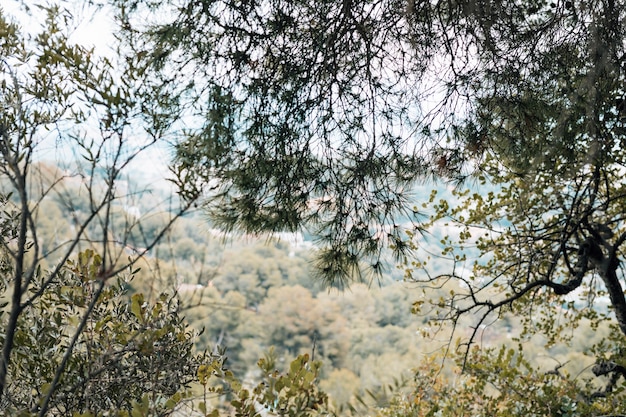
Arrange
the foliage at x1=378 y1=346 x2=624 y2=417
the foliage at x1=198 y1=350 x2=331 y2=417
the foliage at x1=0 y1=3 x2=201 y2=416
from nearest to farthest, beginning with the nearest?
the foliage at x1=198 y1=350 x2=331 y2=417 < the foliage at x1=0 y1=3 x2=201 y2=416 < the foliage at x1=378 y1=346 x2=624 y2=417

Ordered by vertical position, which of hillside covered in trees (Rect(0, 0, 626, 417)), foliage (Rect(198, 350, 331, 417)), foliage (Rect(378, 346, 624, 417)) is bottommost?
foliage (Rect(198, 350, 331, 417))

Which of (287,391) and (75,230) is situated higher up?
(75,230)

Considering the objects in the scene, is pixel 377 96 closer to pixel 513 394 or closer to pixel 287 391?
pixel 287 391

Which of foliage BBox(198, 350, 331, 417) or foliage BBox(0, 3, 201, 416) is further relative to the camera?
foliage BBox(0, 3, 201, 416)

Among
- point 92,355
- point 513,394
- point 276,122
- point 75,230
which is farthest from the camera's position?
point 513,394

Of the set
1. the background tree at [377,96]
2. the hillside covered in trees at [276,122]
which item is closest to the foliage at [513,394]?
the hillside covered in trees at [276,122]

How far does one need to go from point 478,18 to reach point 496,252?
1516mm

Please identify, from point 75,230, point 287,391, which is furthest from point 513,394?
point 75,230

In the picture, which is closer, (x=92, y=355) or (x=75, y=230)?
(x=75, y=230)

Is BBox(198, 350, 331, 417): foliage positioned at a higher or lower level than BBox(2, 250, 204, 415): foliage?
lower

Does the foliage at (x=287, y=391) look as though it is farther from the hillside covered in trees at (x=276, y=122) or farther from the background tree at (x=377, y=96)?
the background tree at (x=377, y=96)

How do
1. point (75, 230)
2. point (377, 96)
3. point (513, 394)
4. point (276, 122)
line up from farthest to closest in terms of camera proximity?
point (513, 394) < point (377, 96) < point (276, 122) < point (75, 230)

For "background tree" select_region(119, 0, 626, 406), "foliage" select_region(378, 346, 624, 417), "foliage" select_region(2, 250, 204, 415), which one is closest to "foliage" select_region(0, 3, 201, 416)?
"foliage" select_region(2, 250, 204, 415)

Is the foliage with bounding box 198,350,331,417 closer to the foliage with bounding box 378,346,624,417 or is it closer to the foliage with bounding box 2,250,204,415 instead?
the foliage with bounding box 2,250,204,415
